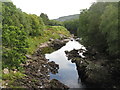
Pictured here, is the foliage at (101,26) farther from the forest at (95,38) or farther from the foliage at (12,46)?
the foliage at (12,46)

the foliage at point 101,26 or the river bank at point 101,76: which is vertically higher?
the foliage at point 101,26

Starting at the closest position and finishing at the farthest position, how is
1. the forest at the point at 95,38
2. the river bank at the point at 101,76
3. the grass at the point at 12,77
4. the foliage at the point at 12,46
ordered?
the grass at the point at 12,77 → the river bank at the point at 101,76 → the forest at the point at 95,38 → the foliage at the point at 12,46

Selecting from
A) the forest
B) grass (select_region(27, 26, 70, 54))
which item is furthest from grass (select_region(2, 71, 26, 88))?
grass (select_region(27, 26, 70, 54))

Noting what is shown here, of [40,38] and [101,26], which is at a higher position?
[40,38]

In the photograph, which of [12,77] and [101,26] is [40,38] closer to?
[101,26]

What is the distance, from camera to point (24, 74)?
30359 mm

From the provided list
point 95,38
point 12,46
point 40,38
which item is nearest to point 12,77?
point 12,46

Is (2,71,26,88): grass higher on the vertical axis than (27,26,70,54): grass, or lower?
lower

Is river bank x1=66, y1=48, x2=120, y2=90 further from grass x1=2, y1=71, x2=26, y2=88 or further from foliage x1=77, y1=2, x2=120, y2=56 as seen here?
grass x1=2, y1=71, x2=26, y2=88

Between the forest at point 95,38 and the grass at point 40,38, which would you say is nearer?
the forest at point 95,38

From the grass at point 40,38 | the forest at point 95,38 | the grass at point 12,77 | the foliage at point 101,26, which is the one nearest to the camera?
the grass at point 12,77

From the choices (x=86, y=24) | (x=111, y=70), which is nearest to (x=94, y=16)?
(x=86, y=24)

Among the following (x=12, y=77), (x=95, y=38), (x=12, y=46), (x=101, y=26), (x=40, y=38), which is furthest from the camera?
(x=40, y=38)

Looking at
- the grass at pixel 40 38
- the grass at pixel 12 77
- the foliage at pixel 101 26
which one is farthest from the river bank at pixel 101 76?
the grass at pixel 40 38
